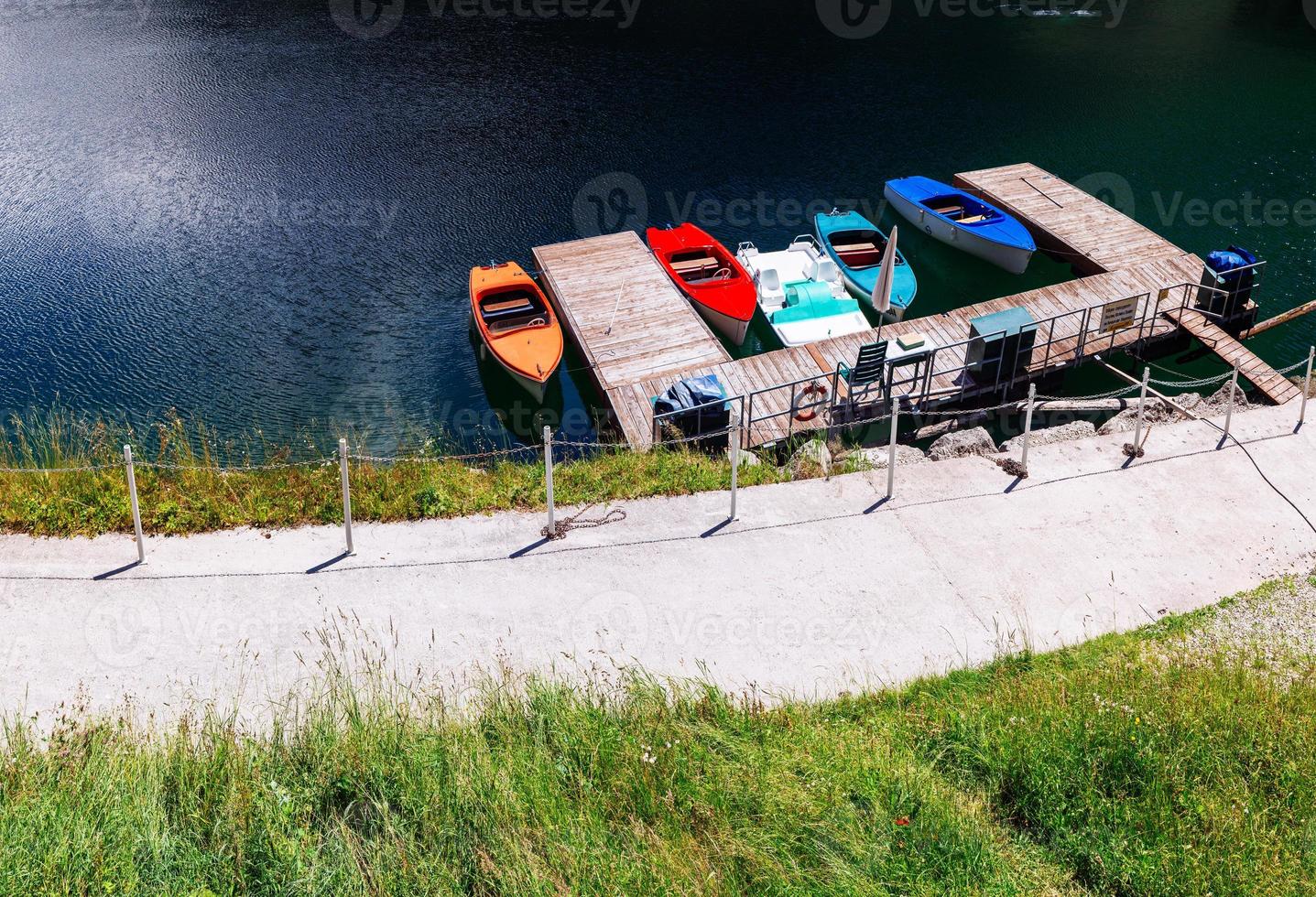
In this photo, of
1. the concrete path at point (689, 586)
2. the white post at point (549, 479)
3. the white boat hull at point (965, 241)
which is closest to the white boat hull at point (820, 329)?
the white boat hull at point (965, 241)

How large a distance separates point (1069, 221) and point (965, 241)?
3081mm

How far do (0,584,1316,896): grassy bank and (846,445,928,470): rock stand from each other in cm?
591

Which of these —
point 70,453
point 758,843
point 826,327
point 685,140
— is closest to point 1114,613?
point 758,843

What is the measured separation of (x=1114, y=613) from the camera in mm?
13945

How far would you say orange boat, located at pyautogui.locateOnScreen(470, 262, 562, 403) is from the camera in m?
22.2

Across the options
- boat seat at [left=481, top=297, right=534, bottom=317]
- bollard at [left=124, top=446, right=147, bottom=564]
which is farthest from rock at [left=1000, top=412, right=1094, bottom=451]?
bollard at [left=124, top=446, right=147, bottom=564]

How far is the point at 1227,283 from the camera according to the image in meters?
23.3

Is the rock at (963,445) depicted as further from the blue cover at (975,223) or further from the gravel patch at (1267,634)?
the blue cover at (975,223)

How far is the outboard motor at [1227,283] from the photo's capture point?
23203 millimetres

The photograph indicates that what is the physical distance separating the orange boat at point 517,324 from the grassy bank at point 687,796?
36.4 ft

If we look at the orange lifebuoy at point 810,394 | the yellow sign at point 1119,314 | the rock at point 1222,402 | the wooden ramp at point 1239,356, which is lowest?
the orange lifebuoy at point 810,394

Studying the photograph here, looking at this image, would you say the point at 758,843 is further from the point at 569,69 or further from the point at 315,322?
the point at 569,69

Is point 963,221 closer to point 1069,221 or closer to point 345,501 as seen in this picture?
point 1069,221

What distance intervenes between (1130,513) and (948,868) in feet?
27.3
